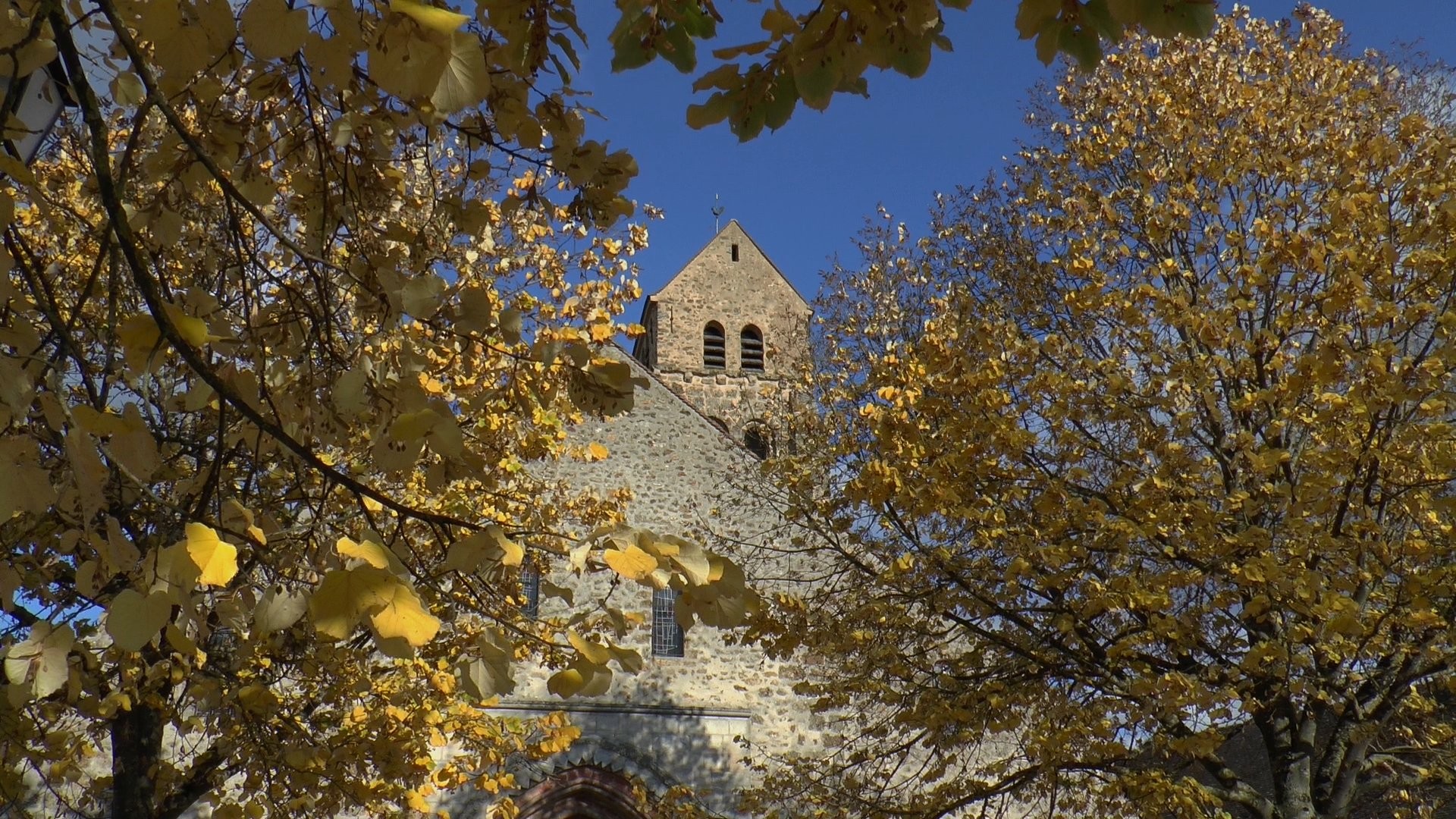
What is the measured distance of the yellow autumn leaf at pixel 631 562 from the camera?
178 cm

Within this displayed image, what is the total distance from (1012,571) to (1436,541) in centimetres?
211

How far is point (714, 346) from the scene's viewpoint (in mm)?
24062

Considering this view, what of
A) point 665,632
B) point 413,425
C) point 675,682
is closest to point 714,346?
point 665,632

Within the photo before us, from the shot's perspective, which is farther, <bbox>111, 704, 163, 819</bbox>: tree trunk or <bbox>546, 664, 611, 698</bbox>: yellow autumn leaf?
<bbox>111, 704, 163, 819</bbox>: tree trunk

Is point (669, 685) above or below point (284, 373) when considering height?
above

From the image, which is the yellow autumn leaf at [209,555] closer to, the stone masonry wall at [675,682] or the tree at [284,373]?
the tree at [284,373]

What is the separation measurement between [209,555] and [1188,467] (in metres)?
5.59

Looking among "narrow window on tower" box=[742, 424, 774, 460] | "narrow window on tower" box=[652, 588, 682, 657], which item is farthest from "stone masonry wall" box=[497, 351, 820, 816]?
"narrow window on tower" box=[742, 424, 774, 460]

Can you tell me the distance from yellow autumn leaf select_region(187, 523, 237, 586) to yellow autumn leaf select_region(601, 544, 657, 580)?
0.59 metres

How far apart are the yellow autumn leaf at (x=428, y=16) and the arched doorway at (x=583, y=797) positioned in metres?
12.0

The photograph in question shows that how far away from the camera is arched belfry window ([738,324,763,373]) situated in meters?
23.8

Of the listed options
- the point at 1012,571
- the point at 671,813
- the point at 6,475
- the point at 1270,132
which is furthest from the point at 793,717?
the point at 6,475

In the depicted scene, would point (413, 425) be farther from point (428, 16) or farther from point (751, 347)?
point (751, 347)

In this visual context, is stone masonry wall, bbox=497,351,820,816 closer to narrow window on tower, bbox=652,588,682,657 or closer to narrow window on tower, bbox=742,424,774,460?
narrow window on tower, bbox=652,588,682,657
